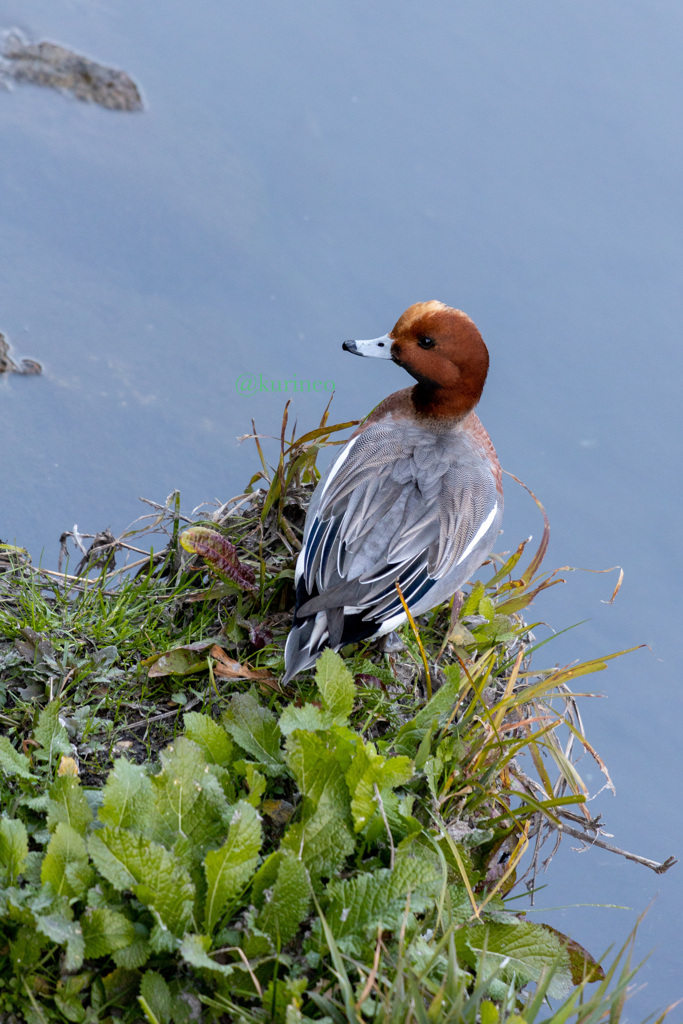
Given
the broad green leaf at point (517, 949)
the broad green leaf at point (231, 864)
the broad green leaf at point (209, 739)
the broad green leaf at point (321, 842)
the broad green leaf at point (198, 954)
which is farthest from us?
the broad green leaf at point (209, 739)

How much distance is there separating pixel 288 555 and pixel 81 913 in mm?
1157

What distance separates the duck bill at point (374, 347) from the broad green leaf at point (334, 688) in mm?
916

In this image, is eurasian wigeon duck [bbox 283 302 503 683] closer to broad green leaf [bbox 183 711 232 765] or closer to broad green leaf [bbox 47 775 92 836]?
broad green leaf [bbox 183 711 232 765]

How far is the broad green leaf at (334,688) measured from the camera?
6.70 feet

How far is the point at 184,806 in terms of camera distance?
183 centimetres

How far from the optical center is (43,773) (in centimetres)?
203

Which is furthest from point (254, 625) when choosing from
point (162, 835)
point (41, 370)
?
point (41, 370)

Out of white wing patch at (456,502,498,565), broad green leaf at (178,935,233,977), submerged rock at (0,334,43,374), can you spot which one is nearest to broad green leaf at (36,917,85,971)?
broad green leaf at (178,935,233,977)

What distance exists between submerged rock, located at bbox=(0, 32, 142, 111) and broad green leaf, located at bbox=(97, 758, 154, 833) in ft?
10.3

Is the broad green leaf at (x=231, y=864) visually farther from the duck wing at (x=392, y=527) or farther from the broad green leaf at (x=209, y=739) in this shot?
the duck wing at (x=392, y=527)

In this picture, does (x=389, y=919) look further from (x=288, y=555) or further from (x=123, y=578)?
(x=123, y=578)

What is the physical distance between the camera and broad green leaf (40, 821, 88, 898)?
1692 mm

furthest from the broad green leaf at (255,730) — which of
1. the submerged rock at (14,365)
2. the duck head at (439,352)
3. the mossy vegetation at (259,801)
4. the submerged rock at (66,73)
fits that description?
the submerged rock at (66,73)

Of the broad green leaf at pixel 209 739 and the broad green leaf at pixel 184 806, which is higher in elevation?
the broad green leaf at pixel 209 739
